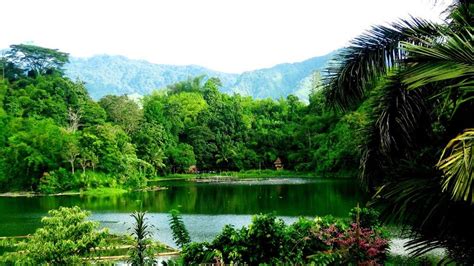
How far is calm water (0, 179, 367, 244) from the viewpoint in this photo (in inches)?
811

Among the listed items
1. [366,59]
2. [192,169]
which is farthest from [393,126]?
[192,169]

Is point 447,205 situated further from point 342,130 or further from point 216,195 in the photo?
point 342,130

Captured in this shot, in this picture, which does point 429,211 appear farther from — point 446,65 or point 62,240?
point 62,240

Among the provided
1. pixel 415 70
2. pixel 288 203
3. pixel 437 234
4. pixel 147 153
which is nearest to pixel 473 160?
pixel 415 70

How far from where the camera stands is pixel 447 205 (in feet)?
13.2

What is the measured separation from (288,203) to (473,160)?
2281cm

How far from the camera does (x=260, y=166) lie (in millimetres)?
53281

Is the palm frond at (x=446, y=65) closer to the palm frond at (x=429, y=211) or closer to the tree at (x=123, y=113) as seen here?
the palm frond at (x=429, y=211)

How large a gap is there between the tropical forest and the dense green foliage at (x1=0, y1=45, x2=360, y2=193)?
0.15 meters

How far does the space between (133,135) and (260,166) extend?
12553 mm

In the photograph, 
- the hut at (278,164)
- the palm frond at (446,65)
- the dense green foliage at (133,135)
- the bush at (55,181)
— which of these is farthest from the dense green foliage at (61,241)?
the hut at (278,164)

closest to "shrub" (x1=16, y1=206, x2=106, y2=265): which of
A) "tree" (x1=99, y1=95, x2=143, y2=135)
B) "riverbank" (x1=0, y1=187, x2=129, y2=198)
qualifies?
"riverbank" (x1=0, y1=187, x2=129, y2=198)

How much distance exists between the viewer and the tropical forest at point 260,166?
Answer: 4234 mm

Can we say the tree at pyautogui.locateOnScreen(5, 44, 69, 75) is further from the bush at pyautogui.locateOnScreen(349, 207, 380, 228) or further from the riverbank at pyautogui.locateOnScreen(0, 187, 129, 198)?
the bush at pyautogui.locateOnScreen(349, 207, 380, 228)
